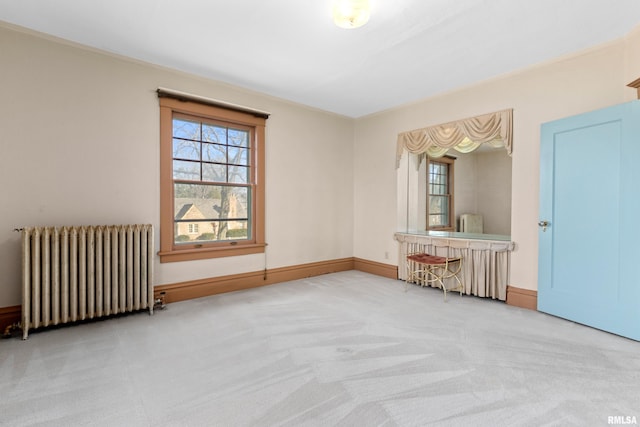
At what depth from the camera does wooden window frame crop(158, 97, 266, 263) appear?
3.54m

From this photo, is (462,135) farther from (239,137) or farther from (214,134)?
(214,134)

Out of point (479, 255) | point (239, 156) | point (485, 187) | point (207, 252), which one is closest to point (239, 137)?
point (239, 156)

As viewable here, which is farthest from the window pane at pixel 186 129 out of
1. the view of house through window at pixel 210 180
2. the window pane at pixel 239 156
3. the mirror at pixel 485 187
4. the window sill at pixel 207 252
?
the mirror at pixel 485 187

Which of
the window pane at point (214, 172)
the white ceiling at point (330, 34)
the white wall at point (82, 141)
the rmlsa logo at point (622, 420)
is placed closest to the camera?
the rmlsa logo at point (622, 420)

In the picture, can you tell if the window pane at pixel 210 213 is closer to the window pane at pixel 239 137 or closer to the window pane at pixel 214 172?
the window pane at pixel 214 172

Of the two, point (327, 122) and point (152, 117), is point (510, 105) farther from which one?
point (152, 117)

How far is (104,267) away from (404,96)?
14.2ft

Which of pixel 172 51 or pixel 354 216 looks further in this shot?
pixel 354 216

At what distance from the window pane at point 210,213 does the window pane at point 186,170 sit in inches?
4.1

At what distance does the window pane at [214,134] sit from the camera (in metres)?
3.91

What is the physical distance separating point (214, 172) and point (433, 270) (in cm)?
339

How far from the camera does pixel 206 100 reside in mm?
3785

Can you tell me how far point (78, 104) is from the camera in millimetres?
3041

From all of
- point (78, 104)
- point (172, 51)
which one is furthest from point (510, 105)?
point (78, 104)
